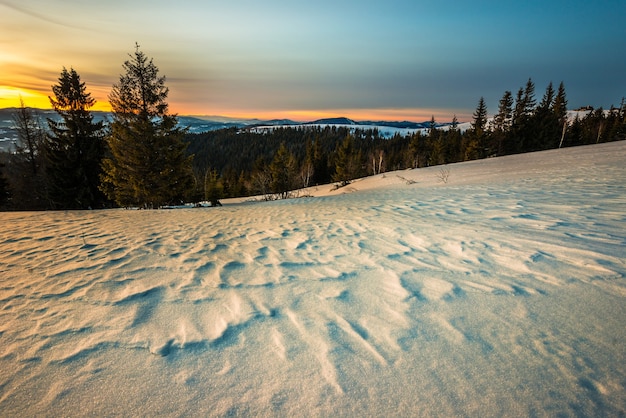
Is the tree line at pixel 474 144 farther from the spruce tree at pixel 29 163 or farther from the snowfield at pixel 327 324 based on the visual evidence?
the snowfield at pixel 327 324

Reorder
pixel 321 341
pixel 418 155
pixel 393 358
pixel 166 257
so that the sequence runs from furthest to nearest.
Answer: pixel 418 155 < pixel 166 257 < pixel 321 341 < pixel 393 358

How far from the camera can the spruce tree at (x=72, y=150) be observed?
18609 mm

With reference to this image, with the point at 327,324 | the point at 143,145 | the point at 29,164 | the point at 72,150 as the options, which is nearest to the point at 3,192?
the point at 29,164

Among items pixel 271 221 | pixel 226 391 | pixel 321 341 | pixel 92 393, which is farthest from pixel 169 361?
pixel 271 221

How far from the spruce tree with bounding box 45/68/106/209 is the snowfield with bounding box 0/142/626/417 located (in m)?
17.9

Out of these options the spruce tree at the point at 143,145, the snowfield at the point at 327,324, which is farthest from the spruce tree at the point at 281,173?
the snowfield at the point at 327,324

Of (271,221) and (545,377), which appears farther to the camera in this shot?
(271,221)

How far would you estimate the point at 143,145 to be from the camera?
51.5ft

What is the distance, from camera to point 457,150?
57.5 meters

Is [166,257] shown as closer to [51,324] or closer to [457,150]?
[51,324]

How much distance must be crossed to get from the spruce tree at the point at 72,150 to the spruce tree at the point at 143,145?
382 centimetres

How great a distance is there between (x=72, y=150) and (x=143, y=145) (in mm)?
8074

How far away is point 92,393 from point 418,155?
58.3 metres

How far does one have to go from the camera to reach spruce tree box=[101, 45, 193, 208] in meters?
15.6
